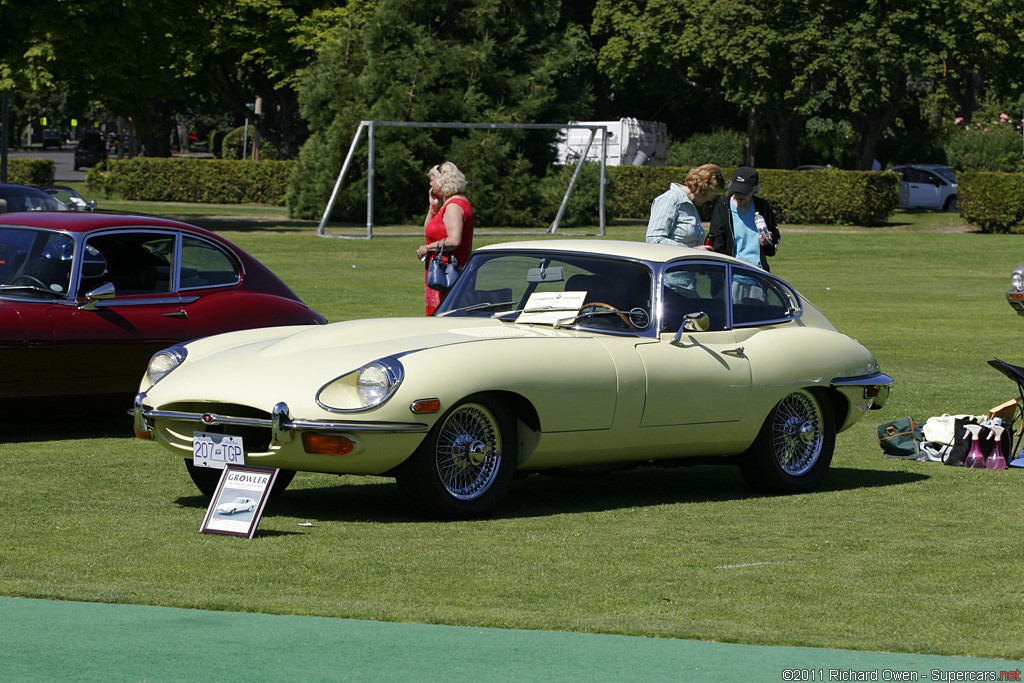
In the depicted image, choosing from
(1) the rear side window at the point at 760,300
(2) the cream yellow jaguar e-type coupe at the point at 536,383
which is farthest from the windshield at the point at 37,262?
(1) the rear side window at the point at 760,300

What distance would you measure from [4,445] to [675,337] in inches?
183

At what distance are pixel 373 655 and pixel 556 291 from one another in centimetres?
394

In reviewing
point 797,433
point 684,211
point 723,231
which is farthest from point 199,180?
point 797,433

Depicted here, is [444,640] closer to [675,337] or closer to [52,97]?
[675,337]

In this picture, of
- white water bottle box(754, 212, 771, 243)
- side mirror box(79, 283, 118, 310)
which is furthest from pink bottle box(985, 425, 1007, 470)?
side mirror box(79, 283, 118, 310)

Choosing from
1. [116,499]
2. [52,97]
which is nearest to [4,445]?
[116,499]

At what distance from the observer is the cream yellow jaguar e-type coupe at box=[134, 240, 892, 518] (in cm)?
792

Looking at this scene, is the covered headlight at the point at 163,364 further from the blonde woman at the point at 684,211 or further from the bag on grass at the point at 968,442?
the bag on grass at the point at 968,442

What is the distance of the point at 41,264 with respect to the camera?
1088cm

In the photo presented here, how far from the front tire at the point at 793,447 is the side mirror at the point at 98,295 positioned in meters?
4.19

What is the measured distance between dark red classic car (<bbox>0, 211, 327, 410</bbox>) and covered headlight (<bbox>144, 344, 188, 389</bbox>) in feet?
6.46

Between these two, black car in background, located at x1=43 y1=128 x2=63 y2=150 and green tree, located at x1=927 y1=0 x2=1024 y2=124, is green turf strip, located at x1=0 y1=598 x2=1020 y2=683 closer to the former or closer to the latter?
green tree, located at x1=927 y1=0 x2=1024 y2=124

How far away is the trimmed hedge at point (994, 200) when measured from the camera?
44094mm

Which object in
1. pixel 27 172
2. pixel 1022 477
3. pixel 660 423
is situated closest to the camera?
pixel 660 423
